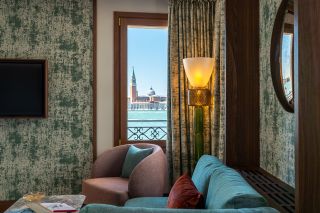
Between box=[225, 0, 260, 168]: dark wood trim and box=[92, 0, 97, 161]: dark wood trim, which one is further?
box=[92, 0, 97, 161]: dark wood trim

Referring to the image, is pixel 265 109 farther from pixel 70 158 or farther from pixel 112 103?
pixel 70 158

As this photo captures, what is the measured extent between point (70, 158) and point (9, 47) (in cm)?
147

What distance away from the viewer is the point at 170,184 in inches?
154

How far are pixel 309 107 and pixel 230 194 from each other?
0.60 metres

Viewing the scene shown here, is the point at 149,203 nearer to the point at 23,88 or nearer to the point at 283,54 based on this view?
the point at 283,54

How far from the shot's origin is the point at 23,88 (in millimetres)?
3748

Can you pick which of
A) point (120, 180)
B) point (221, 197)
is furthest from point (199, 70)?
point (221, 197)

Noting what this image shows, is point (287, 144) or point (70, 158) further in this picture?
point (70, 158)

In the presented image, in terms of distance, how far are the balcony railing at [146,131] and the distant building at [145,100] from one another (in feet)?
0.56

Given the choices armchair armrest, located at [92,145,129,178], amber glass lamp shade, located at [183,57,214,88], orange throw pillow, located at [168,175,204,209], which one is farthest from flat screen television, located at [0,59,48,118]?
orange throw pillow, located at [168,175,204,209]

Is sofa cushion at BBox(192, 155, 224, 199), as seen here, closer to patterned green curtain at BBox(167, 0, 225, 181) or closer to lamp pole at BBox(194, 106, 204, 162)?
lamp pole at BBox(194, 106, 204, 162)

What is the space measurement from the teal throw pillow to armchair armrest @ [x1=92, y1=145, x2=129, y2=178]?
13 centimetres

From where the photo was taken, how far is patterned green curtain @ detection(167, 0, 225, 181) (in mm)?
3818

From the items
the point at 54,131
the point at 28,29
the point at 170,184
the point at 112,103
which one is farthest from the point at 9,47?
the point at 170,184
